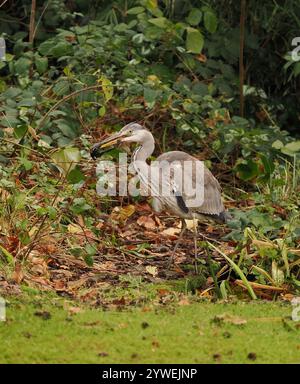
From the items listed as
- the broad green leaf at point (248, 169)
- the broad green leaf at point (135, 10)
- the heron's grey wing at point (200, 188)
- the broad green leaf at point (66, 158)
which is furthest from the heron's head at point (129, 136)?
the broad green leaf at point (135, 10)

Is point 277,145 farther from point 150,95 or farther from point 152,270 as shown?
point 152,270

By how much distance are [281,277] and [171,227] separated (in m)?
2.24

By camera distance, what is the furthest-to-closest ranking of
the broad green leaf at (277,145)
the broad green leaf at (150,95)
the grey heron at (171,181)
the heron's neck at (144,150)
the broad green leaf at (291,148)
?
the broad green leaf at (277,145) < the broad green leaf at (291,148) < the broad green leaf at (150,95) < the heron's neck at (144,150) < the grey heron at (171,181)

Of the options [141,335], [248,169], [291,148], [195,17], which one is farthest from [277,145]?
[141,335]

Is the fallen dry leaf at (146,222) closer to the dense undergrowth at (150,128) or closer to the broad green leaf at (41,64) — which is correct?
the dense undergrowth at (150,128)

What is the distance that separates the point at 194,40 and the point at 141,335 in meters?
4.79

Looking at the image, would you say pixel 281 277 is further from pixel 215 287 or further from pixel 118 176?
pixel 118 176

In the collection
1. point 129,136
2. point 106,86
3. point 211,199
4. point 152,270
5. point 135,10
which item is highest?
point 135,10

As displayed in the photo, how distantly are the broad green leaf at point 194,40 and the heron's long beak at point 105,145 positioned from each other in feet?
5.85

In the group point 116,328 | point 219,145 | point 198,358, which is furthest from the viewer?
point 219,145

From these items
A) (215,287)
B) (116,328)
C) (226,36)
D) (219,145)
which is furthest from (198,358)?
(226,36)

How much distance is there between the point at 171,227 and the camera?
9406 millimetres

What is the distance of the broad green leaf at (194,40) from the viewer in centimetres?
995

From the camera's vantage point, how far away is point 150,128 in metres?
10.2
